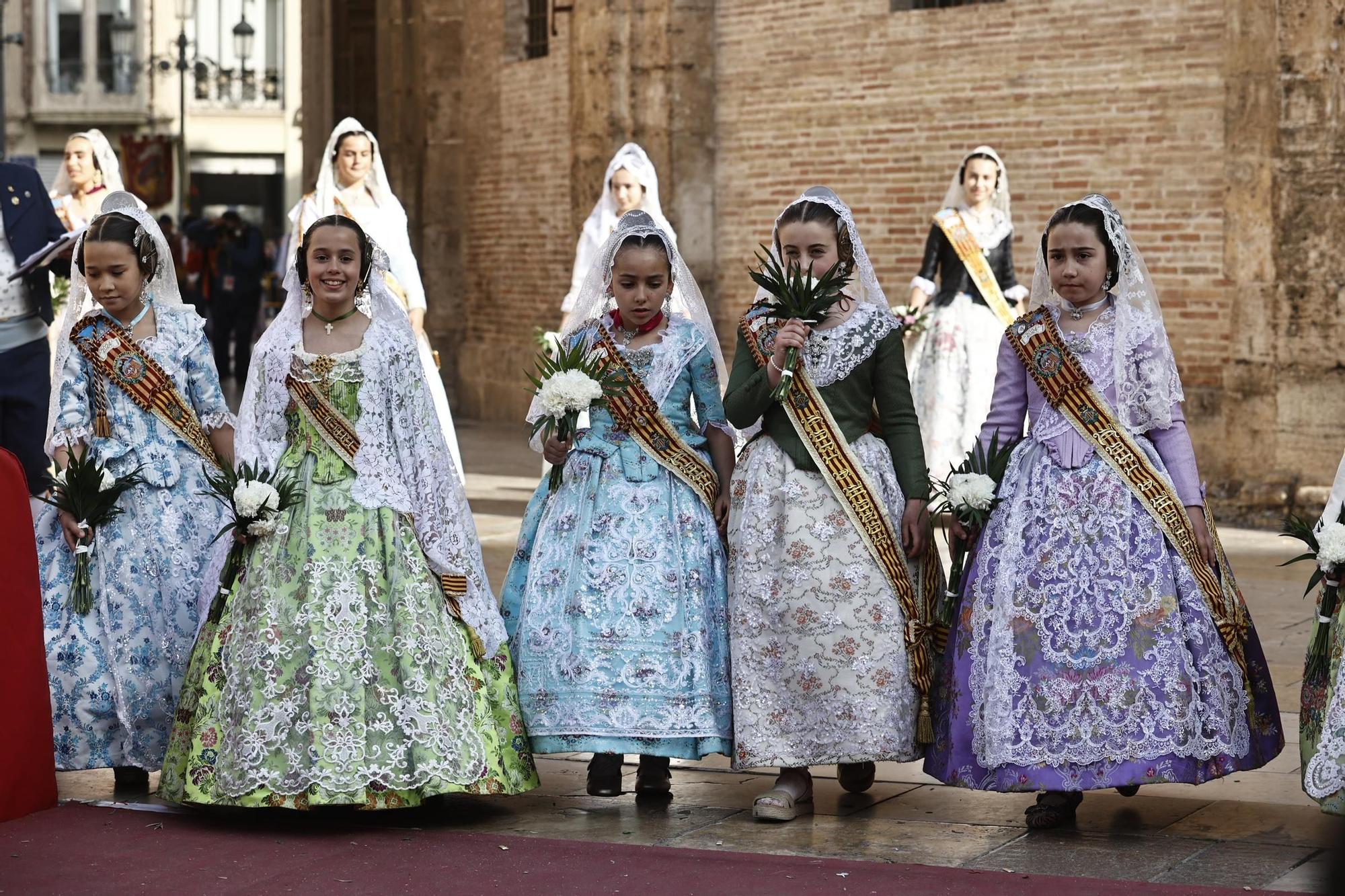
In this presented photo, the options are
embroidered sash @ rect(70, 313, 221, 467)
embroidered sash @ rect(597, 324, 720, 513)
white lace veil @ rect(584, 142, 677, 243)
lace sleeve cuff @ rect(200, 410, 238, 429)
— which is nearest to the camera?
embroidered sash @ rect(597, 324, 720, 513)

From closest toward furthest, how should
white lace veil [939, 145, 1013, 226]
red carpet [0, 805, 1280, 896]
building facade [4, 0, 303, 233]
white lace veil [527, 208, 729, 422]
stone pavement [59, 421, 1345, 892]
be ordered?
red carpet [0, 805, 1280, 896] < stone pavement [59, 421, 1345, 892] < white lace veil [527, 208, 729, 422] < white lace veil [939, 145, 1013, 226] < building facade [4, 0, 303, 233]

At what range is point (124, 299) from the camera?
6422 millimetres

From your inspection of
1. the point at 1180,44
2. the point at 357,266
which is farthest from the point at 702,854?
the point at 1180,44

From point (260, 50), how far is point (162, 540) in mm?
43748

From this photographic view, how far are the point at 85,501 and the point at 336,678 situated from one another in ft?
3.76

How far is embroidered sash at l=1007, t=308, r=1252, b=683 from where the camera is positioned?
5.62 meters

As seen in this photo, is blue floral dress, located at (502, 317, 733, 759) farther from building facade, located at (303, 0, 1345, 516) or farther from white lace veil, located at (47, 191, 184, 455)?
building facade, located at (303, 0, 1345, 516)

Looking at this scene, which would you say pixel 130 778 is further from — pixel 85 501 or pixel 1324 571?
pixel 1324 571

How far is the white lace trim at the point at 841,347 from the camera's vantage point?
5934 mm

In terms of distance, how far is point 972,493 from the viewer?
5.74m

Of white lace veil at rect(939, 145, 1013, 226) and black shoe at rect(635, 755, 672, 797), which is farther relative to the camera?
white lace veil at rect(939, 145, 1013, 226)

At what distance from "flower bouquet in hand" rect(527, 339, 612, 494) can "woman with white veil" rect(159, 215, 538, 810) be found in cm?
32

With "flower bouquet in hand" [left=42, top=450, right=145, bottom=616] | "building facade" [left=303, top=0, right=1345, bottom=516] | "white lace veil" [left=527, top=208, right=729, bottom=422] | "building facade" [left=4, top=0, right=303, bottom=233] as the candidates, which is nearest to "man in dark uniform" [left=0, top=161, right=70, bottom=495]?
"flower bouquet in hand" [left=42, top=450, right=145, bottom=616]

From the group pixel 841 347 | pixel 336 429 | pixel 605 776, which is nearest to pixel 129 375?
pixel 336 429
